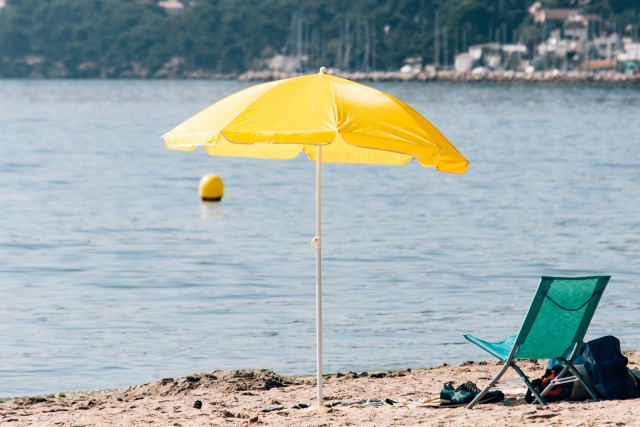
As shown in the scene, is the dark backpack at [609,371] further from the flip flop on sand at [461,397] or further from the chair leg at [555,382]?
the flip flop on sand at [461,397]

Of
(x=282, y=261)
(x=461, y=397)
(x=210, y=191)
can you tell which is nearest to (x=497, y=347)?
(x=461, y=397)

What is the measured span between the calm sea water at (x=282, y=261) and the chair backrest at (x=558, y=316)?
3.63 m

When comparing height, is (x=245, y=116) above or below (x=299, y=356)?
above

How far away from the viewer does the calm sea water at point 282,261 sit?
41.0 ft

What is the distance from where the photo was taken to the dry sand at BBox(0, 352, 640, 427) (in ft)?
25.8

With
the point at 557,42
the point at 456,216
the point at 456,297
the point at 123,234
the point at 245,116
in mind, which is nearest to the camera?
the point at 245,116

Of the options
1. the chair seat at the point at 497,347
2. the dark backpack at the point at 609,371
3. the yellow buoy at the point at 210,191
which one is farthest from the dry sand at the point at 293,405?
the yellow buoy at the point at 210,191

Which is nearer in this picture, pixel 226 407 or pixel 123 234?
pixel 226 407

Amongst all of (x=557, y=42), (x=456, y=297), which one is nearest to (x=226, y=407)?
(x=456, y=297)

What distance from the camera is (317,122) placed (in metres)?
7.85

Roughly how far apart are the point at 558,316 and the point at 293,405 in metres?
1.91

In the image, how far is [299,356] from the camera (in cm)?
1218

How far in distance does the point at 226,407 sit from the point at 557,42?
192 meters

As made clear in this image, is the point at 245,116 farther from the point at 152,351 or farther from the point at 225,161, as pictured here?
the point at 225,161
